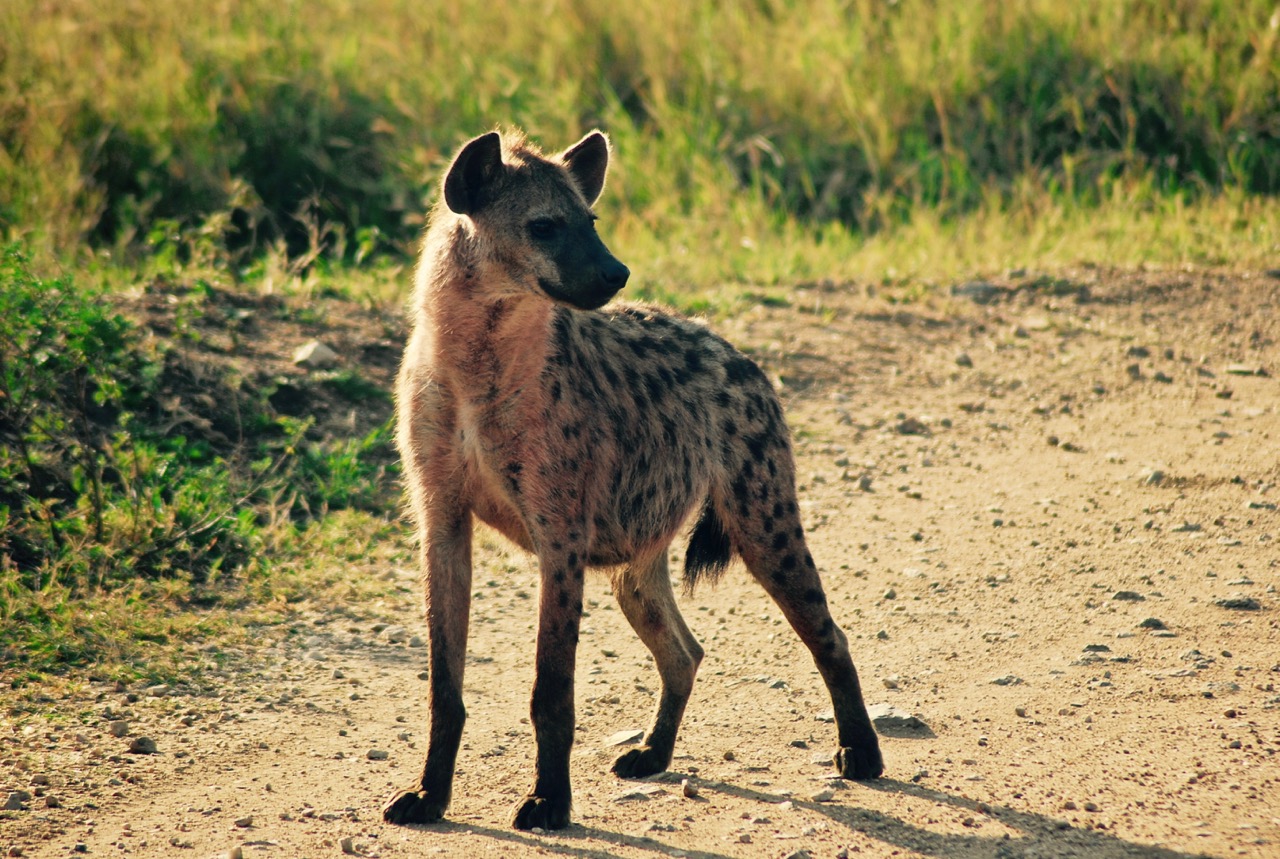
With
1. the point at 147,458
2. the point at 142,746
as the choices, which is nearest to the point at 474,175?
the point at 142,746

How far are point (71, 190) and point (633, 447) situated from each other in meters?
4.94

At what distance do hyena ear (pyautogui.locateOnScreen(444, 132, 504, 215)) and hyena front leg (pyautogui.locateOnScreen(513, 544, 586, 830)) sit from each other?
0.89 m

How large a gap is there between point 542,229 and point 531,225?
0.09ft

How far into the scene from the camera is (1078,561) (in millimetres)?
5086

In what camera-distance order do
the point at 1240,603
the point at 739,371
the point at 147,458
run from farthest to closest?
the point at 147,458 → the point at 1240,603 → the point at 739,371

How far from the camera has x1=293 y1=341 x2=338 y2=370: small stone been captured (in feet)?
20.4

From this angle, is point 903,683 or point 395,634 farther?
point 395,634

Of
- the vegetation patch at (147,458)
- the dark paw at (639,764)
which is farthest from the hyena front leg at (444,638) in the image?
the vegetation patch at (147,458)

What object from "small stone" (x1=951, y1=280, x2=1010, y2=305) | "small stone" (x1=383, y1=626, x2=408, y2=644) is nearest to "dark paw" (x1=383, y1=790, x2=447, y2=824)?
"small stone" (x1=383, y1=626, x2=408, y2=644)

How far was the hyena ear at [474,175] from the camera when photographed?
3627 mm

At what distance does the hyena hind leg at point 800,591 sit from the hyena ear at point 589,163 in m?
0.97

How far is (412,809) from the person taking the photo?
11.0 ft

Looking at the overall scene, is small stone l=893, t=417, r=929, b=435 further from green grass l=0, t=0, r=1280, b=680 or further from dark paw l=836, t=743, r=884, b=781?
dark paw l=836, t=743, r=884, b=781

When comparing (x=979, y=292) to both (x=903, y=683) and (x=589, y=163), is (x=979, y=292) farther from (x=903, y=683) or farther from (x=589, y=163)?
(x=589, y=163)
